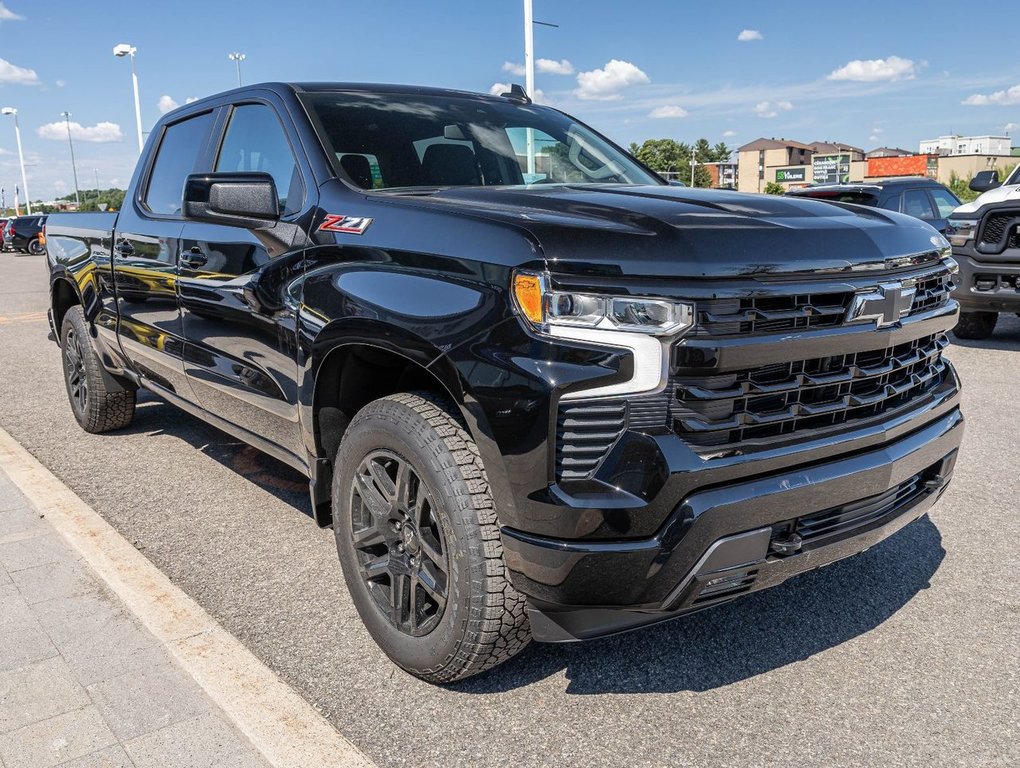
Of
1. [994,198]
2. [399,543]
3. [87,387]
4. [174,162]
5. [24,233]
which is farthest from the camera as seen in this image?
[24,233]

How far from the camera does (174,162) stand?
4.46 metres

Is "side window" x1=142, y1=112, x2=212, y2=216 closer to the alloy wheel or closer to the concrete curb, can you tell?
the concrete curb

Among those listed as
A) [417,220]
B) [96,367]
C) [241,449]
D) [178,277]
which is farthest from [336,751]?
[96,367]

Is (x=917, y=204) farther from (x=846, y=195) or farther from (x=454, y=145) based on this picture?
(x=454, y=145)

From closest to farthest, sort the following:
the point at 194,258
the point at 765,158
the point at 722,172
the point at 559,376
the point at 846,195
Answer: the point at 559,376 < the point at 194,258 < the point at 846,195 < the point at 722,172 < the point at 765,158

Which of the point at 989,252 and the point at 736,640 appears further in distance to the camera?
the point at 989,252

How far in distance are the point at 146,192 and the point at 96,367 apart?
4.21 feet

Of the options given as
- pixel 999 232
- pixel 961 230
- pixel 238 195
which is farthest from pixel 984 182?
pixel 238 195

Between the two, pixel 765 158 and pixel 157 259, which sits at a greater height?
pixel 765 158

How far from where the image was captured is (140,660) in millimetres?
2801

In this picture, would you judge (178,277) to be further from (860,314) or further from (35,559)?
(860,314)

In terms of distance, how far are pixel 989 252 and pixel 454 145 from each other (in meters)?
6.38

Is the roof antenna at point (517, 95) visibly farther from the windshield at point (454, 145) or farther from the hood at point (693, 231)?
the hood at point (693, 231)

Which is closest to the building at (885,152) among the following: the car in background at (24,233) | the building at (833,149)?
the building at (833,149)
